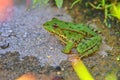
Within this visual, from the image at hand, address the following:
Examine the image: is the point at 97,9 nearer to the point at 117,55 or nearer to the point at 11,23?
the point at 117,55

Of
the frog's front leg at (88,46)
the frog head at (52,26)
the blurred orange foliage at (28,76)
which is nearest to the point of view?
the blurred orange foliage at (28,76)

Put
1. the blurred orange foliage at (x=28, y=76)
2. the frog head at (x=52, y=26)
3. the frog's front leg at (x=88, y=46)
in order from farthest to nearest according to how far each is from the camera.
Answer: the frog head at (x=52, y=26) → the frog's front leg at (x=88, y=46) → the blurred orange foliage at (x=28, y=76)

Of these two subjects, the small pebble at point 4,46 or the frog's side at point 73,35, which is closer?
the frog's side at point 73,35

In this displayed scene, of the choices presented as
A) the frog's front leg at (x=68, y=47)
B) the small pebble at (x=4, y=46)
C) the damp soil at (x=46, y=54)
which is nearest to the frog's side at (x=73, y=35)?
the frog's front leg at (x=68, y=47)

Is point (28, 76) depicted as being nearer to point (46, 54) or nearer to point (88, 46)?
point (46, 54)

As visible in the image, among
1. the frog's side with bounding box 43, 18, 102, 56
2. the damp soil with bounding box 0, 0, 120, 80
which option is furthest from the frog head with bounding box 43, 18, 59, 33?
the damp soil with bounding box 0, 0, 120, 80

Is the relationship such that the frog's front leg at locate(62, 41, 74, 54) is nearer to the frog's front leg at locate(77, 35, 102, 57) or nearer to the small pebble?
the frog's front leg at locate(77, 35, 102, 57)

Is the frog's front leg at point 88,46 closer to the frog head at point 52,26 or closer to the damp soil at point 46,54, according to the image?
the damp soil at point 46,54
